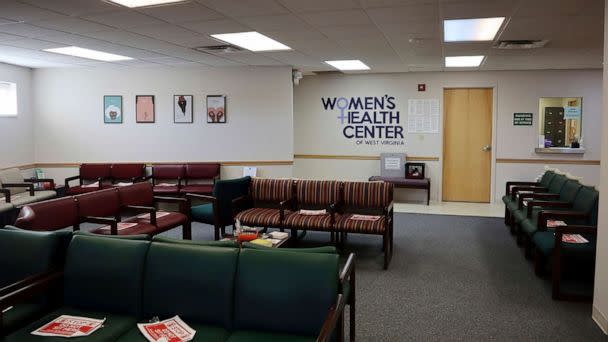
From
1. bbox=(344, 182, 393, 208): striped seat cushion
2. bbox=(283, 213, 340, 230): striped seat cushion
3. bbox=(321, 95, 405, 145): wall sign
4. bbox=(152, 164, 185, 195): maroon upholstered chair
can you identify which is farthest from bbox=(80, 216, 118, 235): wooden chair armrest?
bbox=(321, 95, 405, 145): wall sign

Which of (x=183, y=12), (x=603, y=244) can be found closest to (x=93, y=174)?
(x=183, y=12)

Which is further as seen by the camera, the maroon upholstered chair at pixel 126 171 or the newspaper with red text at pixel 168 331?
the maroon upholstered chair at pixel 126 171

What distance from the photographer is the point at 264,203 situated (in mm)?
6105

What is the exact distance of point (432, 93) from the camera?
886cm

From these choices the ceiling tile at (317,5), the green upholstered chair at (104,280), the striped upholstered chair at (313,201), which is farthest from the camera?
the striped upholstered chair at (313,201)

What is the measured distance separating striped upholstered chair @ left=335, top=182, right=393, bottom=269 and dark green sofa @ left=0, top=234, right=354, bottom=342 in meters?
2.26

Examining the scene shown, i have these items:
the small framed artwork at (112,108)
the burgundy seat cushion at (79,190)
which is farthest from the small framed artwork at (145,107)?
the burgundy seat cushion at (79,190)

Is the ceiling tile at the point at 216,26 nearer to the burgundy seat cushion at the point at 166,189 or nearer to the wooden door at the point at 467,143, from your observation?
the burgundy seat cushion at the point at 166,189

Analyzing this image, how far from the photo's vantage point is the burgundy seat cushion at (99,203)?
495 cm

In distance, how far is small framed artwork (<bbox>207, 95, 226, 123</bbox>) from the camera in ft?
26.2

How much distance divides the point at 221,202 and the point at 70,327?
339 cm

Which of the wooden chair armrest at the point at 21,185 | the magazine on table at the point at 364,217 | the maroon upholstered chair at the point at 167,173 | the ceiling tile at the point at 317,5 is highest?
the ceiling tile at the point at 317,5

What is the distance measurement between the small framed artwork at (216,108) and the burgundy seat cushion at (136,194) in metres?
2.27

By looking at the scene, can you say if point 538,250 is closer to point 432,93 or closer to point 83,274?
point 83,274
